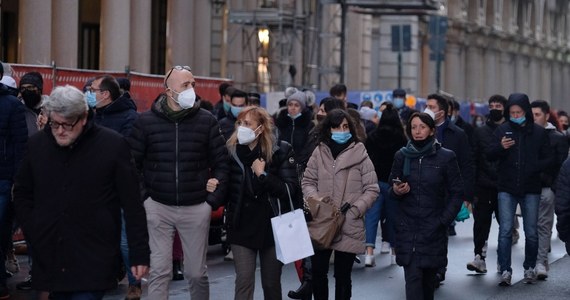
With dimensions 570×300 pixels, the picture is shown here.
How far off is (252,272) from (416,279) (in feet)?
4.48

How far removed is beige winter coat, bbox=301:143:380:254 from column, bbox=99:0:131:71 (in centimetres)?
1736

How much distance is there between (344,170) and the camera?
11.9 meters

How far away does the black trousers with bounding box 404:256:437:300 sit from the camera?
11562 millimetres

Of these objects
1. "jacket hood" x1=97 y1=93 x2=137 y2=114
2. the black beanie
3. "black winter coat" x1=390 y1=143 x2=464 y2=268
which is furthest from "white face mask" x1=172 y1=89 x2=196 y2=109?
the black beanie

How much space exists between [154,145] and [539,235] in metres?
6.00

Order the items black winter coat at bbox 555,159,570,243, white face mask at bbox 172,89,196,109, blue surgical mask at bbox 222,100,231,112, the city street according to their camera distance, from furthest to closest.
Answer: blue surgical mask at bbox 222,100,231,112 → the city street → black winter coat at bbox 555,159,570,243 → white face mask at bbox 172,89,196,109

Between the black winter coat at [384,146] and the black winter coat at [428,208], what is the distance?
467cm

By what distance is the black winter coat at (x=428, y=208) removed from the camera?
1155 centimetres

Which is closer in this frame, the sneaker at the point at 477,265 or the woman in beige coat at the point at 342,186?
the woman in beige coat at the point at 342,186

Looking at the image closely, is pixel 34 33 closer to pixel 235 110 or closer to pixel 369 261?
pixel 235 110

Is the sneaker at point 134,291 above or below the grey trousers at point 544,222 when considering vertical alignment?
below

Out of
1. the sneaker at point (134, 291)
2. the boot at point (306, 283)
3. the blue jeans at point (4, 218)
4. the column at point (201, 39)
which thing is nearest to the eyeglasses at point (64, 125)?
the blue jeans at point (4, 218)

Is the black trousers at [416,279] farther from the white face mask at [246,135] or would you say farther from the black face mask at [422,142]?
the white face mask at [246,135]

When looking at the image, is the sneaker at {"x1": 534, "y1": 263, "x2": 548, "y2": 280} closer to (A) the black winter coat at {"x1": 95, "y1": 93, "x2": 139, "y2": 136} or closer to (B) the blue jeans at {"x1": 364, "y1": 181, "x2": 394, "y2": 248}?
(B) the blue jeans at {"x1": 364, "y1": 181, "x2": 394, "y2": 248}
